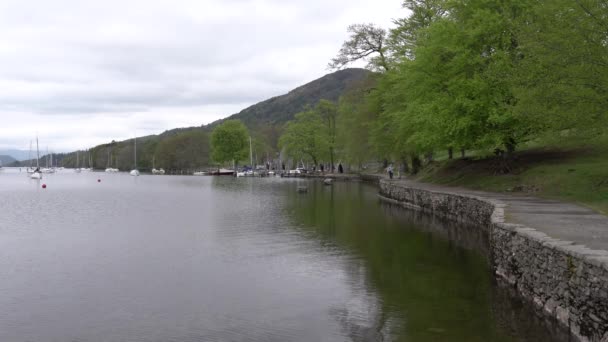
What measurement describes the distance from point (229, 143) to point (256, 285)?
123221 millimetres

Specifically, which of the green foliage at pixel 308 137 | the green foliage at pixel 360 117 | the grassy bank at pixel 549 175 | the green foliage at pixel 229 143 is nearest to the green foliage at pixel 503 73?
the grassy bank at pixel 549 175

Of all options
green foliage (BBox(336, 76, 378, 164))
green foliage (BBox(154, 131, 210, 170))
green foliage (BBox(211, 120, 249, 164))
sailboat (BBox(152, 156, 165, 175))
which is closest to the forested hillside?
green foliage (BBox(336, 76, 378, 164))

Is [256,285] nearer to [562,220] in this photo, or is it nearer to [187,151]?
[562,220]

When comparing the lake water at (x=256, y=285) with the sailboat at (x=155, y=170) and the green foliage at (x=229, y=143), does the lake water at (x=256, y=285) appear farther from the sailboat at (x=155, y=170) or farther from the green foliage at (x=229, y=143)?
the sailboat at (x=155, y=170)

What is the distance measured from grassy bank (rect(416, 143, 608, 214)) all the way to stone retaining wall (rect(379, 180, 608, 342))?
249 inches

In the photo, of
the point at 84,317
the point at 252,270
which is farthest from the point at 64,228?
the point at 84,317

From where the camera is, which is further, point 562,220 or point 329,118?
point 329,118

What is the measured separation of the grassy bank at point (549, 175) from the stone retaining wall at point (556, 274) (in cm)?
631

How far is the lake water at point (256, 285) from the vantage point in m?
11.4

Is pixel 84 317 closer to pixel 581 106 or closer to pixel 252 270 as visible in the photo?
pixel 252 270

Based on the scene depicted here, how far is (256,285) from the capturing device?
15.2 meters

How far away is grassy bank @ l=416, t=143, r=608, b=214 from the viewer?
2445 centimetres

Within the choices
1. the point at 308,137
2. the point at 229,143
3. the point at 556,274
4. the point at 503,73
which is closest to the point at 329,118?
the point at 308,137

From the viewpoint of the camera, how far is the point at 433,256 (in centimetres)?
1922
